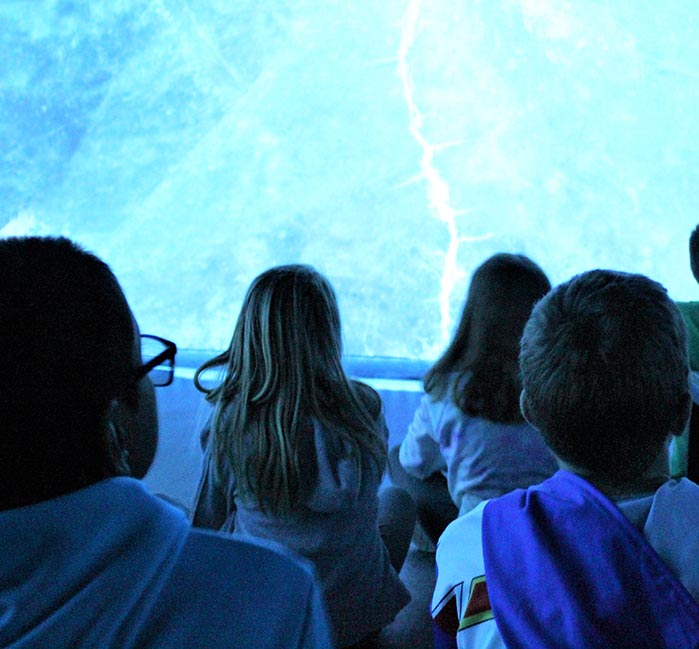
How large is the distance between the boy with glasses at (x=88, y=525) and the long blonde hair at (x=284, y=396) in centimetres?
62

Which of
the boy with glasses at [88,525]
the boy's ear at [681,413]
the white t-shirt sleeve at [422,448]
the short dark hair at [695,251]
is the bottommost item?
the white t-shirt sleeve at [422,448]

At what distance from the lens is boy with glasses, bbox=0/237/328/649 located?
1.51 feet

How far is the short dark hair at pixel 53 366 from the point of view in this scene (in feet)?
1.55

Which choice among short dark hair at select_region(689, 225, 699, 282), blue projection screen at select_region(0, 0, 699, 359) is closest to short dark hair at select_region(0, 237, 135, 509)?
short dark hair at select_region(689, 225, 699, 282)

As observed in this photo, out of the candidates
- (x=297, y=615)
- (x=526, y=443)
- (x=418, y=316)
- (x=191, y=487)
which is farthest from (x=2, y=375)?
(x=418, y=316)

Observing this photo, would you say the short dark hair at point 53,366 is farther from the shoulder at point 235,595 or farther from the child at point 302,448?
the child at point 302,448

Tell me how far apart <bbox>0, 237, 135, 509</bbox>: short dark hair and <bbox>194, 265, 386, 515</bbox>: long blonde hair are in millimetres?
644

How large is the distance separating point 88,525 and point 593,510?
391 mm

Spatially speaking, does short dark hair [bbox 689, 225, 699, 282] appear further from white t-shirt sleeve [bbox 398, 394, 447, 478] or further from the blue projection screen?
the blue projection screen

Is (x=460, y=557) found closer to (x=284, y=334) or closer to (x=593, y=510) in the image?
(x=593, y=510)

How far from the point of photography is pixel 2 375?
1.55 ft

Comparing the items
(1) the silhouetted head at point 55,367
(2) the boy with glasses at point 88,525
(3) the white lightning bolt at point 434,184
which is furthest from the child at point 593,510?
(3) the white lightning bolt at point 434,184

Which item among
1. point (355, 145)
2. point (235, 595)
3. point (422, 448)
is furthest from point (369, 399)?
point (355, 145)

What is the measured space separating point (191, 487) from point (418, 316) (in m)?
1.13
